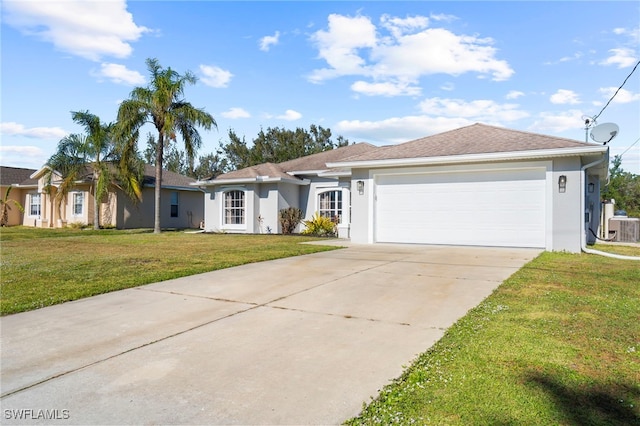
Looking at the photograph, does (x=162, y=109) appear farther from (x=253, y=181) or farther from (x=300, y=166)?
(x=300, y=166)

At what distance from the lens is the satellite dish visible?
12.8 m

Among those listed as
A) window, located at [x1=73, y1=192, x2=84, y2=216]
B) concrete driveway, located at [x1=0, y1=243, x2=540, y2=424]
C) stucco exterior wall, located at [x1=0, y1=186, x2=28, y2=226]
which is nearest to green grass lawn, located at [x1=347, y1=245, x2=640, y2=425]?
concrete driveway, located at [x1=0, y1=243, x2=540, y2=424]

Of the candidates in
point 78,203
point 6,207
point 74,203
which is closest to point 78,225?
point 78,203

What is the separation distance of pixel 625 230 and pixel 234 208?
17.6 meters

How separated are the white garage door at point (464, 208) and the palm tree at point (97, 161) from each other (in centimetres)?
1415

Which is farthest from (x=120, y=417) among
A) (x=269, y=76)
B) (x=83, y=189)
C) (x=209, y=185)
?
(x=83, y=189)

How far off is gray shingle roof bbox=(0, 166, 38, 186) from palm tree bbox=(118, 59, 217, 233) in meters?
12.5

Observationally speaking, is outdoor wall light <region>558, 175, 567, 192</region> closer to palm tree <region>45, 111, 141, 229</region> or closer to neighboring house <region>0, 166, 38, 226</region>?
palm tree <region>45, 111, 141, 229</region>

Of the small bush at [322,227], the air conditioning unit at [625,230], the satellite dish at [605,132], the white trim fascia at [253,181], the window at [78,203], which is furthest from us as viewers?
the window at [78,203]

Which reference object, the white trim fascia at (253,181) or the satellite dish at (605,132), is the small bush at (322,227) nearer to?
the white trim fascia at (253,181)

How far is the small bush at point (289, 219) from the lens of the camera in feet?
62.2

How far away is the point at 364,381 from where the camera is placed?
3055 millimetres

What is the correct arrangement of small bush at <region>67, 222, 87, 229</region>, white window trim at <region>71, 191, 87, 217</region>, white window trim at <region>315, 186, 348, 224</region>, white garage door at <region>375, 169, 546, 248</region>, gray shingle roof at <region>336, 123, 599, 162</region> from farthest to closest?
white window trim at <region>71, 191, 87, 217</region> < small bush at <region>67, 222, 87, 229</region> < white window trim at <region>315, 186, 348, 224</region> < white garage door at <region>375, 169, 546, 248</region> < gray shingle roof at <region>336, 123, 599, 162</region>

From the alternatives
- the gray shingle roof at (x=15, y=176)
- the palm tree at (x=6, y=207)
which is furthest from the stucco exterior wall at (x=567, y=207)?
the gray shingle roof at (x=15, y=176)
